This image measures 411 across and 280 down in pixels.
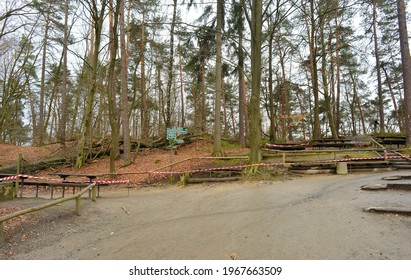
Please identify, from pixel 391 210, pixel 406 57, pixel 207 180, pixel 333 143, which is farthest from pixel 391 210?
pixel 406 57

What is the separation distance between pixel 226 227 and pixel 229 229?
133 mm

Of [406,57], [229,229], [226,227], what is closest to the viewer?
[229,229]

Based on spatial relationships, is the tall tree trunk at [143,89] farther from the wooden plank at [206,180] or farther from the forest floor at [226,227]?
the forest floor at [226,227]

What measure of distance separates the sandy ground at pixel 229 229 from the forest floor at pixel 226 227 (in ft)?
0.05

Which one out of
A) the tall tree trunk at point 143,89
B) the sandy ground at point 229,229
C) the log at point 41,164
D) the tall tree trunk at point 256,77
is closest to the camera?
the sandy ground at point 229,229

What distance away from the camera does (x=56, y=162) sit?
14.1 metres

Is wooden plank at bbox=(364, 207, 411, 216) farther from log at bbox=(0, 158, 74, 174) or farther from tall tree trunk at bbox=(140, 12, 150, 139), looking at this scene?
log at bbox=(0, 158, 74, 174)

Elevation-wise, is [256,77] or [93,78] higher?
[93,78]

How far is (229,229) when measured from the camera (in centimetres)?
415

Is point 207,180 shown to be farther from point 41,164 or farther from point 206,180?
point 41,164

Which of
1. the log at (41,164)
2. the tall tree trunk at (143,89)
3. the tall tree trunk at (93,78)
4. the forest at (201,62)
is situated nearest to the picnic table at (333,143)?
the forest at (201,62)

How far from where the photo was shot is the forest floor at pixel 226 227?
10.7 feet

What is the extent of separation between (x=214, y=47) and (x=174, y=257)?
1148cm

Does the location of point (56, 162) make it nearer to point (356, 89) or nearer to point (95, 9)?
point (95, 9)
